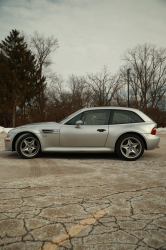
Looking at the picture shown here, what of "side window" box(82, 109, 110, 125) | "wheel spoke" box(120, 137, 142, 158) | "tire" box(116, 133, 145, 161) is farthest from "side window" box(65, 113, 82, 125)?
"wheel spoke" box(120, 137, 142, 158)

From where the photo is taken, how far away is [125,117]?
6.64 metres

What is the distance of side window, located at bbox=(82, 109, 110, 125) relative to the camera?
6551 millimetres

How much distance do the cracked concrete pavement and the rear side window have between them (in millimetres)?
1577

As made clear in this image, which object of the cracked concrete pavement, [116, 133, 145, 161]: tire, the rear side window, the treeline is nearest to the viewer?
the cracked concrete pavement

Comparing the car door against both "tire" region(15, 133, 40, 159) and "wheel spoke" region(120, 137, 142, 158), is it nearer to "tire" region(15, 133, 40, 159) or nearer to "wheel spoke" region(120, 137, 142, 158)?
"wheel spoke" region(120, 137, 142, 158)

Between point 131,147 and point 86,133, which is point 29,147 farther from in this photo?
point 131,147

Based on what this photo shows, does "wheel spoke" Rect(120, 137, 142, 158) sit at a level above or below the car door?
below

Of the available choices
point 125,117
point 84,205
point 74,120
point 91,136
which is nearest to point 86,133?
point 91,136

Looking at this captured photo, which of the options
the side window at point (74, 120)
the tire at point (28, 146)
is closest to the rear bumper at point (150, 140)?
the side window at point (74, 120)

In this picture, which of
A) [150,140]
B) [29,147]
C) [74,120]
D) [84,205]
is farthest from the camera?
[74,120]

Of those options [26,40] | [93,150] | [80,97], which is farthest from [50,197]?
[26,40]

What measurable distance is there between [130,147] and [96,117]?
127 cm

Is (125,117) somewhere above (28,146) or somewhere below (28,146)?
above

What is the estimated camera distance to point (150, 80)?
3550cm
